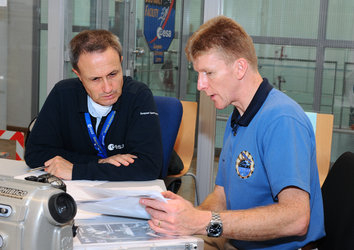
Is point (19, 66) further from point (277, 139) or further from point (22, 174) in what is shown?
point (277, 139)

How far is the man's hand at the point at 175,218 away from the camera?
1.33 metres

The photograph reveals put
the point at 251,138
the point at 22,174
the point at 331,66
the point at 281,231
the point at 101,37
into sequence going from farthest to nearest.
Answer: the point at 331,66 → the point at 101,37 → the point at 22,174 → the point at 251,138 → the point at 281,231

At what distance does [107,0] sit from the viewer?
14.3 feet

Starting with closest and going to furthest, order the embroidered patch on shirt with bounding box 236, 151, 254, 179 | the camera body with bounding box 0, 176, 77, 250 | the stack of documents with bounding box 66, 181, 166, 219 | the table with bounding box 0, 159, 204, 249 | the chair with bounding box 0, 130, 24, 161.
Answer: the camera body with bounding box 0, 176, 77, 250
the table with bounding box 0, 159, 204, 249
the stack of documents with bounding box 66, 181, 166, 219
the embroidered patch on shirt with bounding box 236, 151, 254, 179
the chair with bounding box 0, 130, 24, 161

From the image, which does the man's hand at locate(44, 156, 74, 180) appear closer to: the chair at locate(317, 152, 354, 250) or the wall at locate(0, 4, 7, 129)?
the chair at locate(317, 152, 354, 250)

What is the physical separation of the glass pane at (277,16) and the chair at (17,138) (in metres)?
2.12

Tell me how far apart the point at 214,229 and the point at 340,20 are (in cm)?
255

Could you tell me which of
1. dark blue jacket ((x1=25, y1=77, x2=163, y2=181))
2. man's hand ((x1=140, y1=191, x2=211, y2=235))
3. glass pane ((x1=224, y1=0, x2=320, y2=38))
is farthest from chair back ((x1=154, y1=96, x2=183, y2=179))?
glass pane ((x1=224, y1=0, x2=320, y2=38))

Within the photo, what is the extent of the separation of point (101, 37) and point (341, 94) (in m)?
2.07

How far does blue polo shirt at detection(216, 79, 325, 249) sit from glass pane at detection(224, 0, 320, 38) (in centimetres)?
202

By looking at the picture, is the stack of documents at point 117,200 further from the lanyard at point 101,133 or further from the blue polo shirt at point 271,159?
the lanyard at point 101,133

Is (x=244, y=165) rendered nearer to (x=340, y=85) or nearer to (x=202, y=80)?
(x=202, y=80)

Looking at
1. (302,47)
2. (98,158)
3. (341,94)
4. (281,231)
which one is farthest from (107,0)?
(281,231)

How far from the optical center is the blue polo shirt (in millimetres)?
1427
